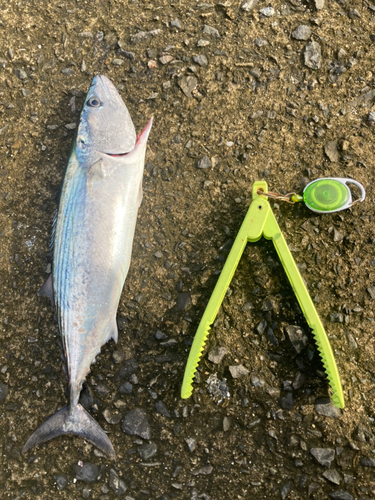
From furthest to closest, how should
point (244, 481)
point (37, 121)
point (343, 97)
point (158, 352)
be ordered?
point (37, 121)
point (343, 97)
point (158, 352)
point (244, 481)

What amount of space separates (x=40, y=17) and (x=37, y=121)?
0.88 metres

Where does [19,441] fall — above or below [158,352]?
below

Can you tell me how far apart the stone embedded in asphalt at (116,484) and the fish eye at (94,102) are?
7.85 feet

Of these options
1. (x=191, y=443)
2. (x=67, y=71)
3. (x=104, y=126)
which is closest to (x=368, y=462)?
(x=191, y=443)

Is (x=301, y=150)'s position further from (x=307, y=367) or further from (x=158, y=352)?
(x=158, y=352)

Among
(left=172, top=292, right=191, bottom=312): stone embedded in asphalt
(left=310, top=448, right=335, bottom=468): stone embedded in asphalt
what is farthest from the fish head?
(left=310, top=448, right=335, bottom=468): stone embedded in asphalt

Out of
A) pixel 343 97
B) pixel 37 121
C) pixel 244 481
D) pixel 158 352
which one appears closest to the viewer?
pixel 244 481

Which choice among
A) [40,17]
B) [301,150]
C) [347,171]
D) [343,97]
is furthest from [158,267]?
[40,17]

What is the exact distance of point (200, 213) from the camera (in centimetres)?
277

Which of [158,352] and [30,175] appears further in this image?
[30,175]

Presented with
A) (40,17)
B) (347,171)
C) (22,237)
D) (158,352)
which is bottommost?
(158,352)

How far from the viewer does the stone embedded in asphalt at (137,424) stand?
101 inches

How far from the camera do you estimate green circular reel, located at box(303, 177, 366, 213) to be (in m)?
2.59

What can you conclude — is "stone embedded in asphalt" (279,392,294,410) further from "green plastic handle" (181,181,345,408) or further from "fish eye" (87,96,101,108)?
"fish eye" (87,96,101,108)
